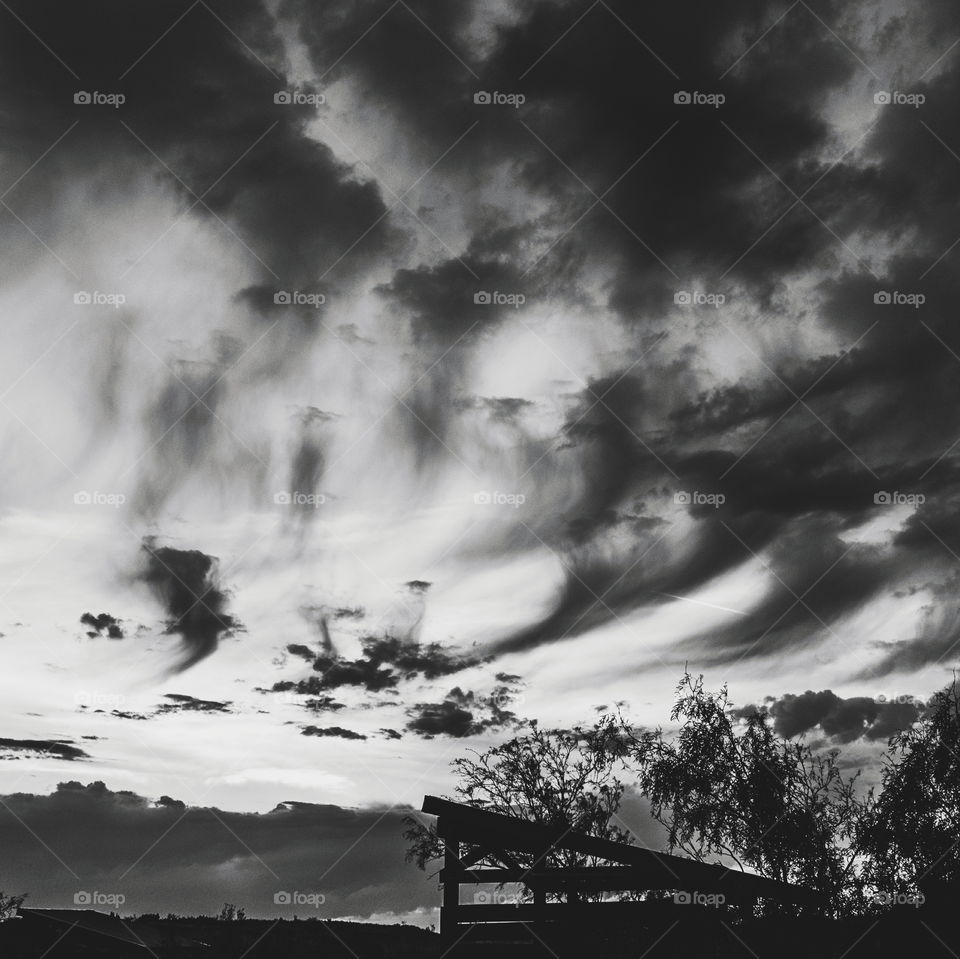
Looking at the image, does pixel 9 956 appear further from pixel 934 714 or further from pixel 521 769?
pixel 934 714

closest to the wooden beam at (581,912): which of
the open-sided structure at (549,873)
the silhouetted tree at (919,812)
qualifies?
the open-sided structure at (549,873)

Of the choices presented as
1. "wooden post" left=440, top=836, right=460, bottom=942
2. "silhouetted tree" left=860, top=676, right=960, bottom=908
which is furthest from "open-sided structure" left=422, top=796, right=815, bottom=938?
"silhouetted tree" left=860, top=676, right=960, bottom=908

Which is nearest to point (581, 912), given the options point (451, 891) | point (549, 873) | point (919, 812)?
point (549, 873)

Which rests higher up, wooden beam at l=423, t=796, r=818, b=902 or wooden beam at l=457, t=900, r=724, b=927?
wooden beam at l=423, t=796, r=818, b=902

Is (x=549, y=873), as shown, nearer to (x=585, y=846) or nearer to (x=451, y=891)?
(x=585, y=846)

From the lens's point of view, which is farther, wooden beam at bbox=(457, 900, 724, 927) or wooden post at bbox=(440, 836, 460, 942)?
wooden post at bbox=(440, 836, 460, 942)

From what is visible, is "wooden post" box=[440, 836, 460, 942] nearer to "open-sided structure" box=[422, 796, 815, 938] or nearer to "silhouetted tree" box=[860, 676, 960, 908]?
"open-sided structure" box=[422, 796, 815, 938]

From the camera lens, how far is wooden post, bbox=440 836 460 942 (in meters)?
10.6

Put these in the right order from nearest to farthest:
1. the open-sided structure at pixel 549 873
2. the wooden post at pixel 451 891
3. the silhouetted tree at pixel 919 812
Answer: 1. the open-sided structure at pixel 549 873
2. the wooden post at pixel 451 891
3. the silhouetted tree at pixel 919 812

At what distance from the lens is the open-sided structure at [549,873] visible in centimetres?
1005

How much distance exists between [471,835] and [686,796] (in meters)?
11.1

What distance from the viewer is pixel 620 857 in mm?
10195

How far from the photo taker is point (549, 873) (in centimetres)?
1023

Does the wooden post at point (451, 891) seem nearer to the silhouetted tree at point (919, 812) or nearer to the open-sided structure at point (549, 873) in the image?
the open-sided structure at point (549, 873)
